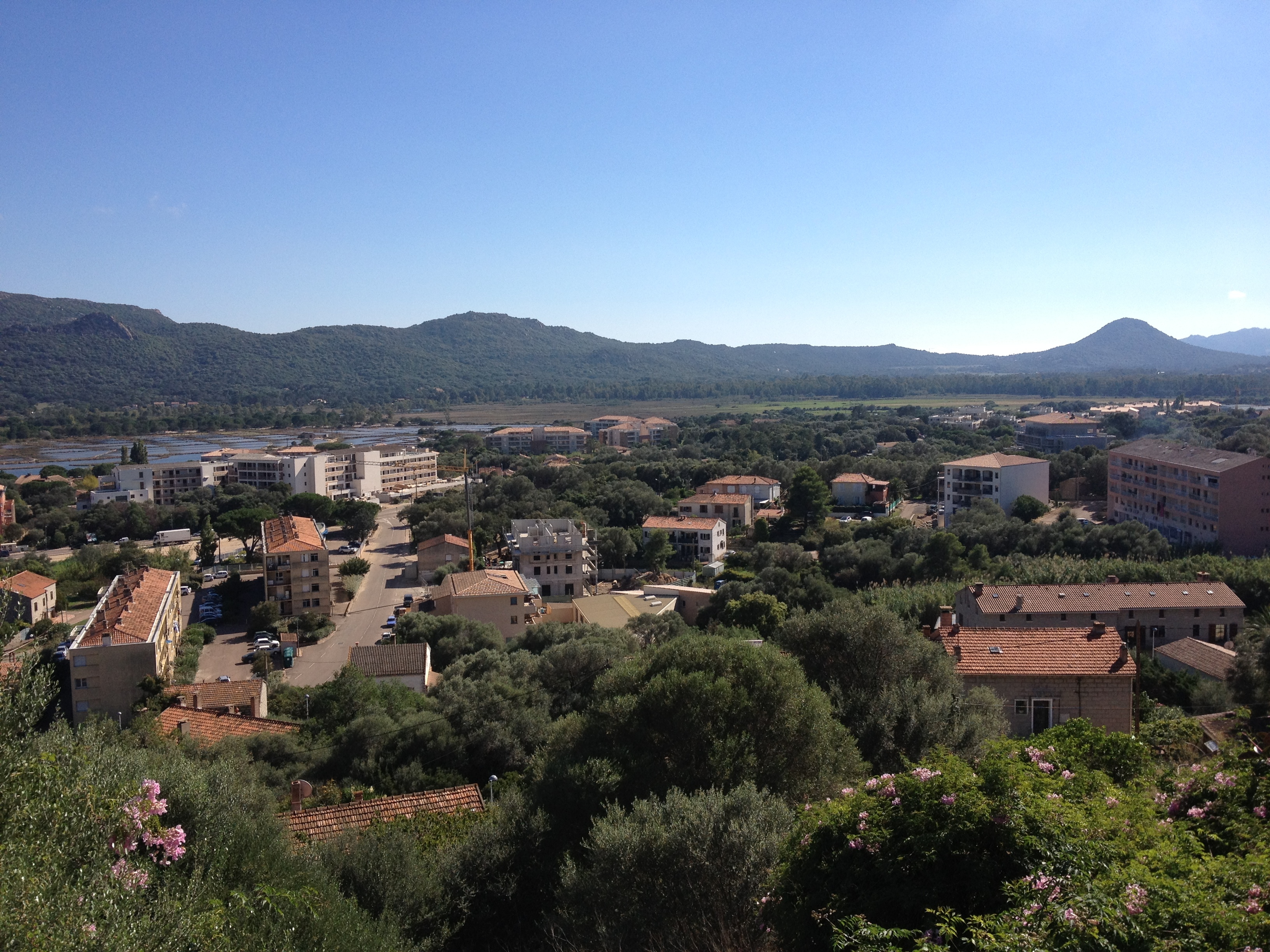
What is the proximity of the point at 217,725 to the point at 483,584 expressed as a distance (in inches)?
395

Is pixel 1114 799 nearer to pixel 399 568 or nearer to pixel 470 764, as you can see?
pixel 470 764

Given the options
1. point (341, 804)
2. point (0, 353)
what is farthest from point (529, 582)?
point (0, 353)

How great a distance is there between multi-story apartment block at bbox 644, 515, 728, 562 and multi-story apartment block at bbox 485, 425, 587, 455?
43430 millimetres

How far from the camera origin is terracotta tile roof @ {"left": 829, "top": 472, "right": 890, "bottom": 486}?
45844 millimetres

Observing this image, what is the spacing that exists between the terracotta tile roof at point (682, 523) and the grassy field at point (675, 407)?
70.7 m

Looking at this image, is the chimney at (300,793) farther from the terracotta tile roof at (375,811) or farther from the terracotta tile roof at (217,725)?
the terracotta tile roof at (217,725)

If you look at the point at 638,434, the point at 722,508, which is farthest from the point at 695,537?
the point at 638,434

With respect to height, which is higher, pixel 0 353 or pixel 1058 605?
pixel 0 353

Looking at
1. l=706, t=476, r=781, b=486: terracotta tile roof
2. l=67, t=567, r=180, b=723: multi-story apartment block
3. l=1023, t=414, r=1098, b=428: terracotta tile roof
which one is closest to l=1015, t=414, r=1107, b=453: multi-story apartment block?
l=1023, t=414, r=1098, b=428: terracotta tile roof

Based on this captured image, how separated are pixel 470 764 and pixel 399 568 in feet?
75.5

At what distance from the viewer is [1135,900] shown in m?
3.52

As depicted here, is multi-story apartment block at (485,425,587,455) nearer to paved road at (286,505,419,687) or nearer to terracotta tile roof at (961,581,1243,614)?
paved road at (286,505,419,687)

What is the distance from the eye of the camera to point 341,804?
10.1 metres

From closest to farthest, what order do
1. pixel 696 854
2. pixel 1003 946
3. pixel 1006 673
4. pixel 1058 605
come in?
pixel 1003 946, pixel 696 854, pixel 1006 673, pixel 1058 605
